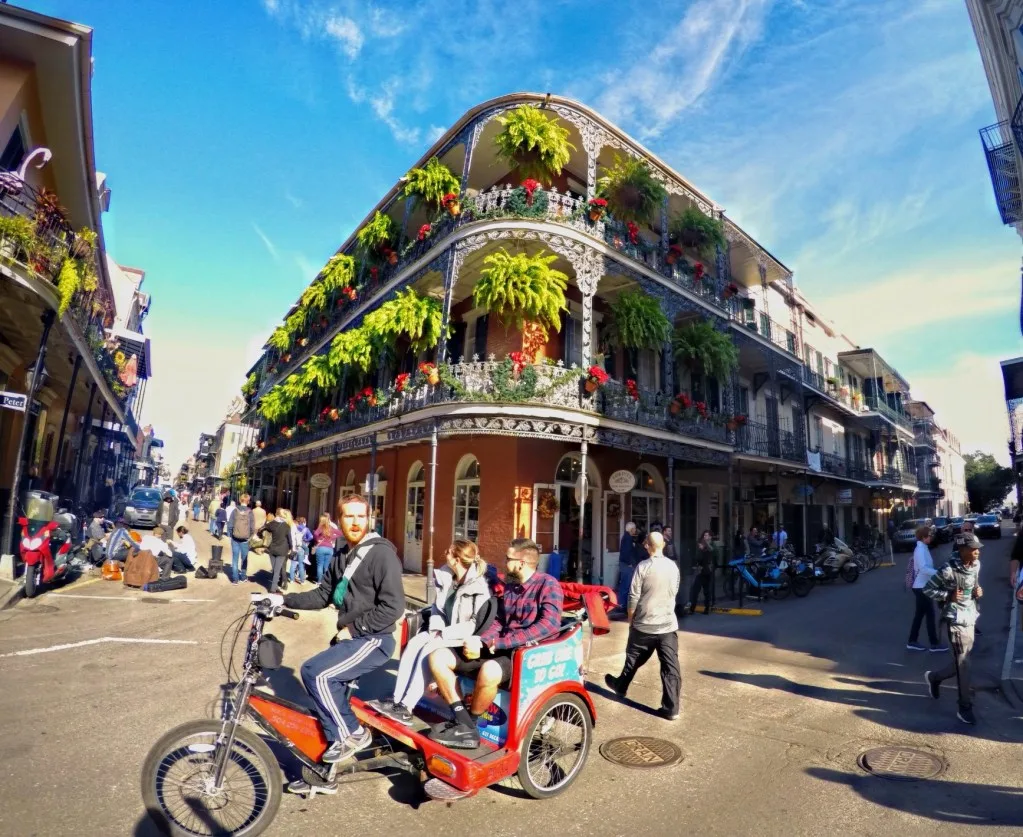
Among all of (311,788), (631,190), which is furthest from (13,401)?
(631,190)

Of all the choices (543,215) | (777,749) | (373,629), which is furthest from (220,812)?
(543,215)

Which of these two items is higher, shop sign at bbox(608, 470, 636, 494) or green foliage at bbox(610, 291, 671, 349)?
green foliage at bbox(610, 291, 671, 349)

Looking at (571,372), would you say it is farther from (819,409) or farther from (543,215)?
(819,409)

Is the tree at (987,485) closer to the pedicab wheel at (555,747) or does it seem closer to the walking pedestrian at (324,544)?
the walking pedestrian at (324,544)

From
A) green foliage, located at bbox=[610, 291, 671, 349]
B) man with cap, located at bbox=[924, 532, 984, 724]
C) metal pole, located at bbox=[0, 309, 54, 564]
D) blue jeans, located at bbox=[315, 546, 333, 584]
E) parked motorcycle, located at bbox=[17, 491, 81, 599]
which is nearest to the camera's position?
man with cap, located at bbox=[924, 532, 984, 724]

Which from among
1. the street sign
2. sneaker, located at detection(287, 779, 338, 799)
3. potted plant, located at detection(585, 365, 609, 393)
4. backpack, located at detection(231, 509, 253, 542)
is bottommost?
sneaker, located at detection(287, 779, 338, 799)

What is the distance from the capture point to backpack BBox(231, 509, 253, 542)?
Answer: 1288 centimetres

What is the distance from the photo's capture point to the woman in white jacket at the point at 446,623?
382 cm

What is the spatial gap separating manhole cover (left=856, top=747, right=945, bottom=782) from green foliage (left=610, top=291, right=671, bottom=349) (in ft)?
32.4

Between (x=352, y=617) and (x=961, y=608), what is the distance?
5.94m

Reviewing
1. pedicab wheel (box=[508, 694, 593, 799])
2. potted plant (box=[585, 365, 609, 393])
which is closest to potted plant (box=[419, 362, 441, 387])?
potted plant (box=[585, 365, 609, 393])

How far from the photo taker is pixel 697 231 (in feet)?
55.5

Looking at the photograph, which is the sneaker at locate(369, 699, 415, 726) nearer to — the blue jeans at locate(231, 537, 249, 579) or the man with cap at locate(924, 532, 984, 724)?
the man with cap at locate(924, 532, 984, 724)

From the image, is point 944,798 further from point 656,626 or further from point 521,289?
point 521,289
